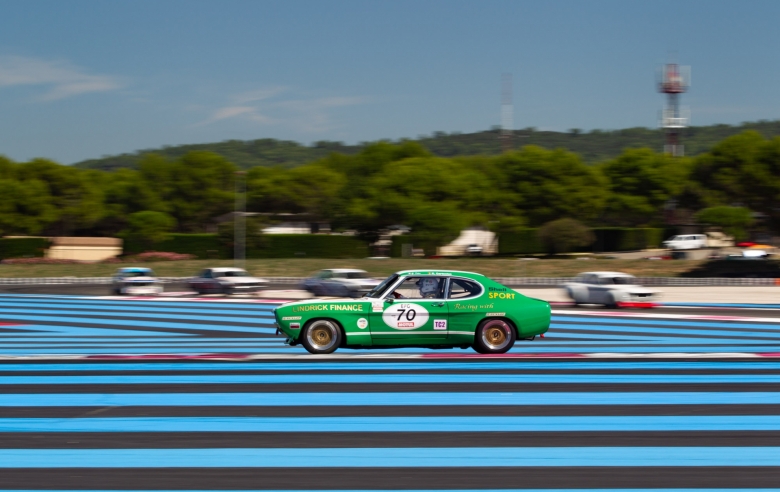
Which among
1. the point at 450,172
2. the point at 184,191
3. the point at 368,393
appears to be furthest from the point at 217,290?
the point at 184,191

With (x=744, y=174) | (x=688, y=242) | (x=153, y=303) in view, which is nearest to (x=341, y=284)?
(x=153, y=303)

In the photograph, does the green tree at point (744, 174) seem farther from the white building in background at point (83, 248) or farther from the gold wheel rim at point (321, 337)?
the gold wheel rim at point (321, 337)

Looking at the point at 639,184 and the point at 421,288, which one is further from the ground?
the point at 639,184

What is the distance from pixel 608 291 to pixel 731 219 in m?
46.3

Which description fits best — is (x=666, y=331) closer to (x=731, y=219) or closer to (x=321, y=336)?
(x=321, y=336)

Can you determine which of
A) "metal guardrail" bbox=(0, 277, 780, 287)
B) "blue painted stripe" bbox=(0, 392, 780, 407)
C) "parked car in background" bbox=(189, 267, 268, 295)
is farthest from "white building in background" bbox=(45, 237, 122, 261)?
"blue painted stripe" bbox=(0, 392, 780, 407)

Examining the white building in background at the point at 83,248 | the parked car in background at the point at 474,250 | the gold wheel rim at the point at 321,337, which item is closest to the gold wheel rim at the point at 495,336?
the gold wheel rim at the point at 321,337

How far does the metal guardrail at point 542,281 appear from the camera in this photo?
4478 centimetres

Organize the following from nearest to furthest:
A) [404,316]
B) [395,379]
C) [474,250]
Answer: [395,379], [404,316], [474,250]

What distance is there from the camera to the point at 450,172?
244ft

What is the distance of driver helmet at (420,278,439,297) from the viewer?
13219 millimetres

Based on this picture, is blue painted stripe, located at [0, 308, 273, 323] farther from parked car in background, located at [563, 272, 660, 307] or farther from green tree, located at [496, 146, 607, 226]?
green tree, located at [496, 146, 607, 226]

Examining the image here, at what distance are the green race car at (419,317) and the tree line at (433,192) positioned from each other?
53290 mm

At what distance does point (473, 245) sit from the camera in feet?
258
